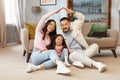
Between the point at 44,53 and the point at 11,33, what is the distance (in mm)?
3201

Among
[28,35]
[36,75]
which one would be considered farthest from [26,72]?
[28,35]

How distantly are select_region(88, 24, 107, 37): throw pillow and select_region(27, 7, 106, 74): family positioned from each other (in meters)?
0.71

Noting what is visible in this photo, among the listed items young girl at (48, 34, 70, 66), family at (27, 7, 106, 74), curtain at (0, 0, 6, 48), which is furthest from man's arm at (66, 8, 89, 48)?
curtain at (0, 0, 6, 48)

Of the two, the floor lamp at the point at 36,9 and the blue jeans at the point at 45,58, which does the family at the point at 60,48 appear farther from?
the floor lamp at the point at 36,9

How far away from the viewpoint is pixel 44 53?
3.32 m

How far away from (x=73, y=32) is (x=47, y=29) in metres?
0.52

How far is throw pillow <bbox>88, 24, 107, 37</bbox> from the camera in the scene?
445 cm

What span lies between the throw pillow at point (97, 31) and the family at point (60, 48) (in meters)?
0.71

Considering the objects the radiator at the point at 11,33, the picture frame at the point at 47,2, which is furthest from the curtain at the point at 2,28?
the picture frame at the point at 47,2

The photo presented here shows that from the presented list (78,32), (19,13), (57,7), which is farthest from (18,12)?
(78,32)

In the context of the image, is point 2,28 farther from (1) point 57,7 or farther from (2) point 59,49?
(2) point 59,49

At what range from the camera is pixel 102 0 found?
6.07 meters

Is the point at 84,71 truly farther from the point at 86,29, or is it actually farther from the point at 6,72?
the point at 86,29

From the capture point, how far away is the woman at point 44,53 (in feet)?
10.3
